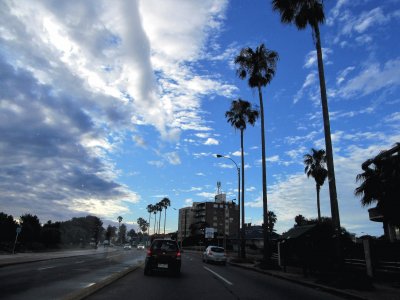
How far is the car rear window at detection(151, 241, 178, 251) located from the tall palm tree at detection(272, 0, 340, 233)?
755cm

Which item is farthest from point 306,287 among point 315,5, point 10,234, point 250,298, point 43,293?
point 10,234

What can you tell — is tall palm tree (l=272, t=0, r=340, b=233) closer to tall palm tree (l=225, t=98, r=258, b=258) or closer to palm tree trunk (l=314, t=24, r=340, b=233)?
palm tree trunk (l=314, t=24, r=340, b=233)

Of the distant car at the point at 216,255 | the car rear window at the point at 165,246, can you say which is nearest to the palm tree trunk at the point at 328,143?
the car rear window at the point at 165,246

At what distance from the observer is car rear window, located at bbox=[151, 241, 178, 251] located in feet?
60.9

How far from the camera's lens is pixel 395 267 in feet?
54.8

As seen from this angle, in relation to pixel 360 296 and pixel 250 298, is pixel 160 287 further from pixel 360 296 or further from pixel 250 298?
pixel 360 296

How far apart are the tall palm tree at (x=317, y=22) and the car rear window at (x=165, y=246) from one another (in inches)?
297

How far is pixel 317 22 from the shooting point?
20000 millimetres

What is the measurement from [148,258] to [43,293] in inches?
303

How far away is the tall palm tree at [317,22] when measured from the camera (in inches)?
693

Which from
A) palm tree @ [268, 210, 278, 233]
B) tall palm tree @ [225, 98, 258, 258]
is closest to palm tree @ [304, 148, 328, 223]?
tall palm tree @ [225, 98, 258, 258]

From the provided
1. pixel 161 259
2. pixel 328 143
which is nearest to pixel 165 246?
pixel 161 259

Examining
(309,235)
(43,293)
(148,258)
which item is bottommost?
(43,293)

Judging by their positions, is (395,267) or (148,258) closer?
(395,267)
